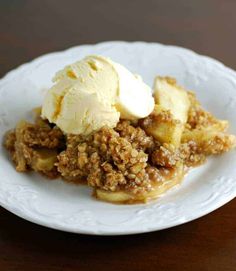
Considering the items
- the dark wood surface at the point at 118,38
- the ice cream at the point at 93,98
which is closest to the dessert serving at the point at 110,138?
the ice cream at the point at 93,98

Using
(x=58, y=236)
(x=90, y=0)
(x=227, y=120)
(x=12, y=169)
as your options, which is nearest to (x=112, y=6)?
(x=90, y=0)

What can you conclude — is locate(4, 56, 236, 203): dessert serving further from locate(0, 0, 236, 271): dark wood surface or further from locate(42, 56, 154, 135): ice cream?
locate(0, 0, 236, 271): dark wood surface

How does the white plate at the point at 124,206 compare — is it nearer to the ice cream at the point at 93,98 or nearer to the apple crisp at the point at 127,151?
the apple crisp at the point at 127,151

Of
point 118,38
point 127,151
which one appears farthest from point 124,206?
point 118,38

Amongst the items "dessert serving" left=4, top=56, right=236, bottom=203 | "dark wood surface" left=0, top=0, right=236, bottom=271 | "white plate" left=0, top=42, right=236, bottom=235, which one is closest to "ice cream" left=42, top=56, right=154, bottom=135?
"dessert serving" left=4, top=56, right=236, bottom=203

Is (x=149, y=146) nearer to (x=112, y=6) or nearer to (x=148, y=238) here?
(x=148, y=238)

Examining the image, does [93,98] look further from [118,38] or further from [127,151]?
[118,38]
